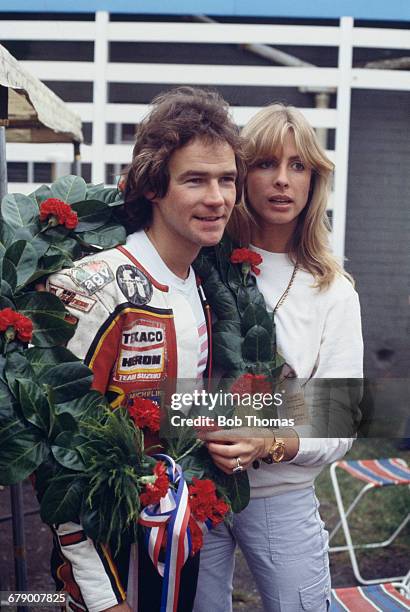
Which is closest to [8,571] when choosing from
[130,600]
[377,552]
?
[377,552]

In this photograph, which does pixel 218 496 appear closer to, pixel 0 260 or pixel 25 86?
pixel 0 260

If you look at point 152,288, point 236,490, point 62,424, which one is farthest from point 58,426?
point 236,490

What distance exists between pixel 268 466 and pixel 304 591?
307mm

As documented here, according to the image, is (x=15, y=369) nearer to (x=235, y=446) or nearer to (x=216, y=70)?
(x=235, y=446)

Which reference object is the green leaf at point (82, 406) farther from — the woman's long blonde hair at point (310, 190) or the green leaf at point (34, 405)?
the woman's long blonde hair at point (310, 190)

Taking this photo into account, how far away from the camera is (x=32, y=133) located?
3236 millimetres

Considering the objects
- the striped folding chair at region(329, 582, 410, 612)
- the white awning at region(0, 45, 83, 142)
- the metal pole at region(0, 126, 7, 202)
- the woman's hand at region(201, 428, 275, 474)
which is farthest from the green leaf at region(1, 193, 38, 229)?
the striped folding chair at region(329, 582, 410, 612)

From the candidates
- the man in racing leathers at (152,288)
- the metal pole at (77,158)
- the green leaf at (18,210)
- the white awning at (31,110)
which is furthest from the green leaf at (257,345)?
the metal pole at (77,158)

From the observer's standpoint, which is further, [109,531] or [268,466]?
[268,466]

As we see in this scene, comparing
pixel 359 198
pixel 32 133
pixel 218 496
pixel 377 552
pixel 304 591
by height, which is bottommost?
pixel 377 552

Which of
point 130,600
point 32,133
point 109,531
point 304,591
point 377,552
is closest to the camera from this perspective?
point 109,531

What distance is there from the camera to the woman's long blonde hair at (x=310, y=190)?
1.72 meters

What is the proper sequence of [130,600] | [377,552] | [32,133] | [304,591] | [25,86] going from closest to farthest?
[130,600]
[304,591]
[25,86]
[32,133]
[377,552]

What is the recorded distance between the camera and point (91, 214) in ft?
5.55
